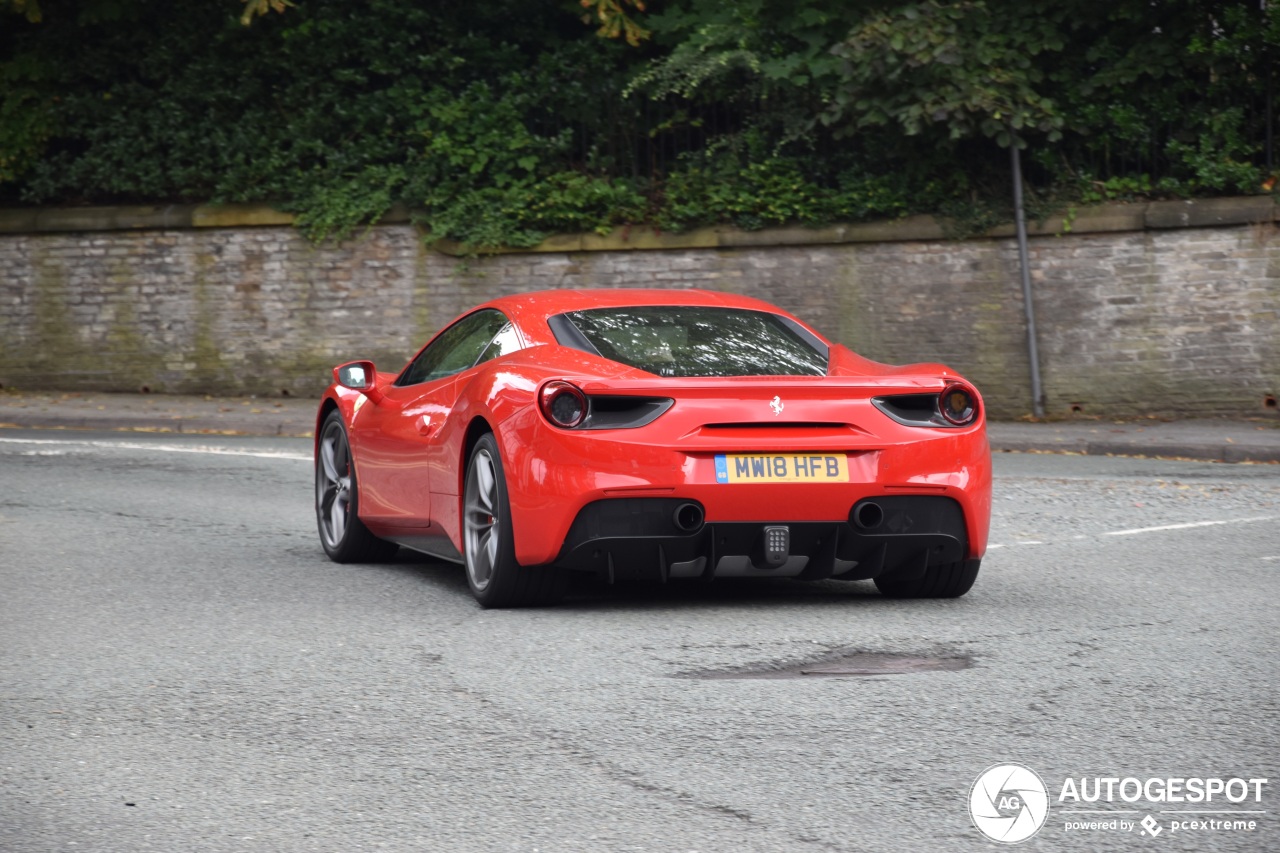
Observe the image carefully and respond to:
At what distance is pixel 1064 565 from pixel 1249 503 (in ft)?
10.4

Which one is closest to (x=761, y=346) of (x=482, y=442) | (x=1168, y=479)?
(x=482, y=442)

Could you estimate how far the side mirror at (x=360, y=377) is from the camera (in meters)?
8.41

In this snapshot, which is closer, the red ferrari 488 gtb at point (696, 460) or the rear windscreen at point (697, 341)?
the red ferrari 488 gtb at point (696, 460)

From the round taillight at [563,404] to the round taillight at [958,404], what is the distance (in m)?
1.42

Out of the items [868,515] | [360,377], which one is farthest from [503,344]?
[868,515]

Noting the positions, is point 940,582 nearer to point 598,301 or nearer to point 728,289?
point 598,301

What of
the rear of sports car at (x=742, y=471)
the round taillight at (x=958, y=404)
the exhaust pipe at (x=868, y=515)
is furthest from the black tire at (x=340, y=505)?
the round taillight at (x=958, y=404)

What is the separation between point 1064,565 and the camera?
335 inches

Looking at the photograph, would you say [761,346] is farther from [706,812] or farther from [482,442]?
[706,812]

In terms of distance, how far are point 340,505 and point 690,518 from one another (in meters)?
2.83

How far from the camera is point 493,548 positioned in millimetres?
7035

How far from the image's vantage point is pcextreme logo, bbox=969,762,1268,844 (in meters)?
4.03

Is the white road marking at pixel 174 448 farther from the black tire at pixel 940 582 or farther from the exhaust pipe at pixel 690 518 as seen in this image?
the exhaust pipe at pixel 690 518

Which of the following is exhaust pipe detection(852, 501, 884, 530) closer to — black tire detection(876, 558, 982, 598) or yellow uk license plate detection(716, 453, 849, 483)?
yellow uk license plate detection(716, 453, 849, 483)
